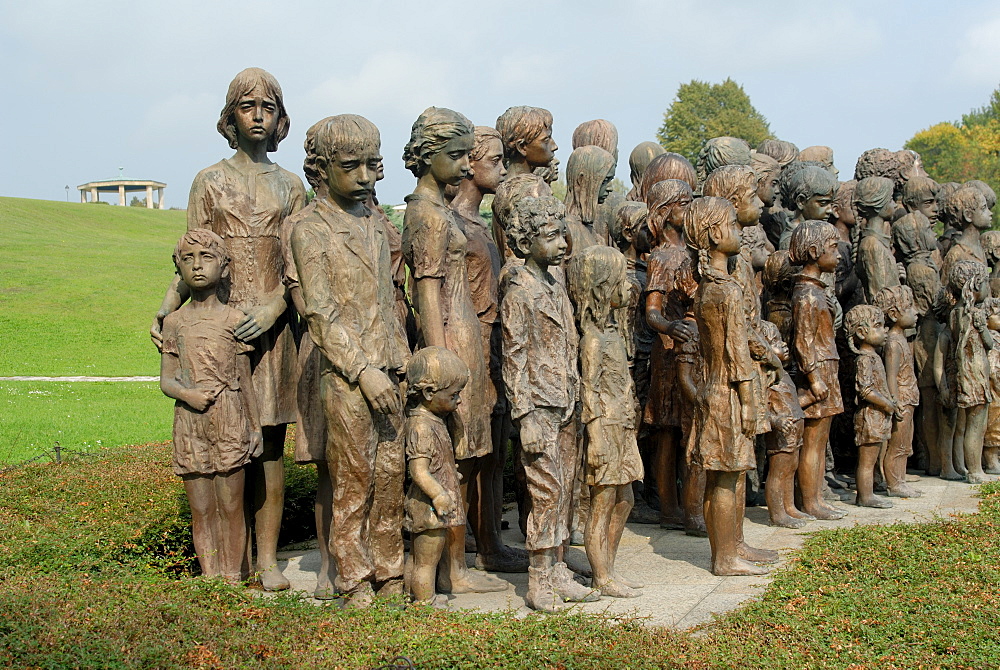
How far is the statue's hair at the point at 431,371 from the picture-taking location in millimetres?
5688

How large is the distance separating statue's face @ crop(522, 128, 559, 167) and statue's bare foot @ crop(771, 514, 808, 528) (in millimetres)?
3421

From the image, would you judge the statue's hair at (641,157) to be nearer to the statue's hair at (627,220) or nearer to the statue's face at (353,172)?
the statue's hair at (627,220)

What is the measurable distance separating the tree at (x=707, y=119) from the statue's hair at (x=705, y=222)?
45.2m

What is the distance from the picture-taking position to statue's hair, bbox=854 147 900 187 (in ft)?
37.5

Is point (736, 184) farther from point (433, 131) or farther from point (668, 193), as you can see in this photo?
point (433, 131)

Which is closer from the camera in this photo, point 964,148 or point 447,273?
point 447,273

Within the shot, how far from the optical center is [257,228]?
6.38 m

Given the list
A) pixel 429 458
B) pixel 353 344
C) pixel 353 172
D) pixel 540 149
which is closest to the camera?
pixel 353 344

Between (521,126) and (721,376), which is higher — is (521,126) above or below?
above

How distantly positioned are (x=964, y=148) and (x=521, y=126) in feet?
131

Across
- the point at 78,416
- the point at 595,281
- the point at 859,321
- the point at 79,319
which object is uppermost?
the point at 79,319

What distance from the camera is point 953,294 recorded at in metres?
10.2

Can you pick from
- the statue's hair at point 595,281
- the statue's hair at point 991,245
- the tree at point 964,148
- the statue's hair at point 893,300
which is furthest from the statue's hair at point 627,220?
the tree at point 964,148

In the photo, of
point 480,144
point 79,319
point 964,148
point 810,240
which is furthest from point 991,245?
point 964,148
